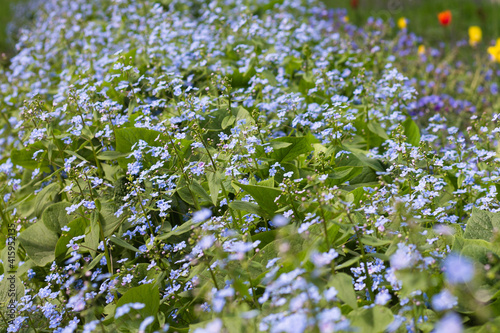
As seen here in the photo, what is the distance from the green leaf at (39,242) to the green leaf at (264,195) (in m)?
1.24

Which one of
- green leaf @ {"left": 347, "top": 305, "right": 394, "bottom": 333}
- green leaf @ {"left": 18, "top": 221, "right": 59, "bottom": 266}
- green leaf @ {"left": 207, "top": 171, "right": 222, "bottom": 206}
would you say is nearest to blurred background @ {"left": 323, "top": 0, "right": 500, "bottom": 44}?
green leaf @ {"left": 207, "top": 171, "right": 222, "bottom": 206}

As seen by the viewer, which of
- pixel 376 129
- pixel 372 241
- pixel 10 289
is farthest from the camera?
pixel 376 129

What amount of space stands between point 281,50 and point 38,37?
3887 millimetres

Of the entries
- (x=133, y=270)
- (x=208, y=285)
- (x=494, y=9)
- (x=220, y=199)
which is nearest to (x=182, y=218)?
(x=220, y=199)

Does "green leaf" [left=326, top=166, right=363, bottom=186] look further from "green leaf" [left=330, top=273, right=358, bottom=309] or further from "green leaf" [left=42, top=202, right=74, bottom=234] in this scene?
"green leaf" [left=42, top=202, right=74, bottom=234]

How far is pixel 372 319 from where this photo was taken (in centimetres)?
167

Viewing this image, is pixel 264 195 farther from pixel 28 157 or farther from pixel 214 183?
pixel 28 157

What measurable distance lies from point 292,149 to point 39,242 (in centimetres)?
157

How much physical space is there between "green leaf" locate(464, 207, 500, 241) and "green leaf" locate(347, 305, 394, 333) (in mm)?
829

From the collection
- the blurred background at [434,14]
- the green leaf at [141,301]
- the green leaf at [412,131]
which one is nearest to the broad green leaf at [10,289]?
the green leaf at [141,301]

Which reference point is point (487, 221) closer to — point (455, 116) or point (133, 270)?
point (133, 270)

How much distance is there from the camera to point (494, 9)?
8383 millimetres

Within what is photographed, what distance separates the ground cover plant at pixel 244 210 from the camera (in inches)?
67.6

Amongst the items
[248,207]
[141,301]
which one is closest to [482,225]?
[248,207]
